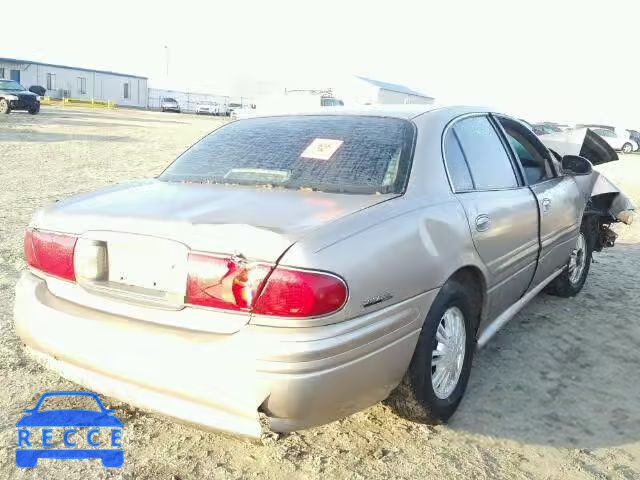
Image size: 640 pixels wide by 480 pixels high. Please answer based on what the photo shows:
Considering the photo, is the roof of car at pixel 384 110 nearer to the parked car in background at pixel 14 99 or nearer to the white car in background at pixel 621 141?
the parked car in background at pixel 14 99

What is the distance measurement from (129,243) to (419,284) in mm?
1125

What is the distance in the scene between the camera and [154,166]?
38.9 feet

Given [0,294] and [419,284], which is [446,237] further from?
[0,294]

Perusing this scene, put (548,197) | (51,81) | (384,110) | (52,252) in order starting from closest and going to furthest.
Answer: (52,252), (384,110), (548,197), (51,81)

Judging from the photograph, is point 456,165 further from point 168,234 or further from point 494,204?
point 168,234

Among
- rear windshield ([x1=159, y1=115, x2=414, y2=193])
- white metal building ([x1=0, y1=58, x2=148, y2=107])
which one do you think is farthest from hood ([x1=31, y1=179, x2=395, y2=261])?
white metal building ([x1=0, y1=58, x2=148, y2=107])

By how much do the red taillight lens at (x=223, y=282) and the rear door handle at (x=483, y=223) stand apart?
1296 mm

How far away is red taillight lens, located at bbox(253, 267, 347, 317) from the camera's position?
185 cm

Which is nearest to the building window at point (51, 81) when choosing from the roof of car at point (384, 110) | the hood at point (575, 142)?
the hood at point (575, 142)

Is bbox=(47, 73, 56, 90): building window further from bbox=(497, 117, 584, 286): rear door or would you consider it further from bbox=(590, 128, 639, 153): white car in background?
bbox=(497, 117, 584, 286): rear door

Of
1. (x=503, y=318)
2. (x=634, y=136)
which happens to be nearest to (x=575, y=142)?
(x=503, y=318)

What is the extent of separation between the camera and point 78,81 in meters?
58.5
